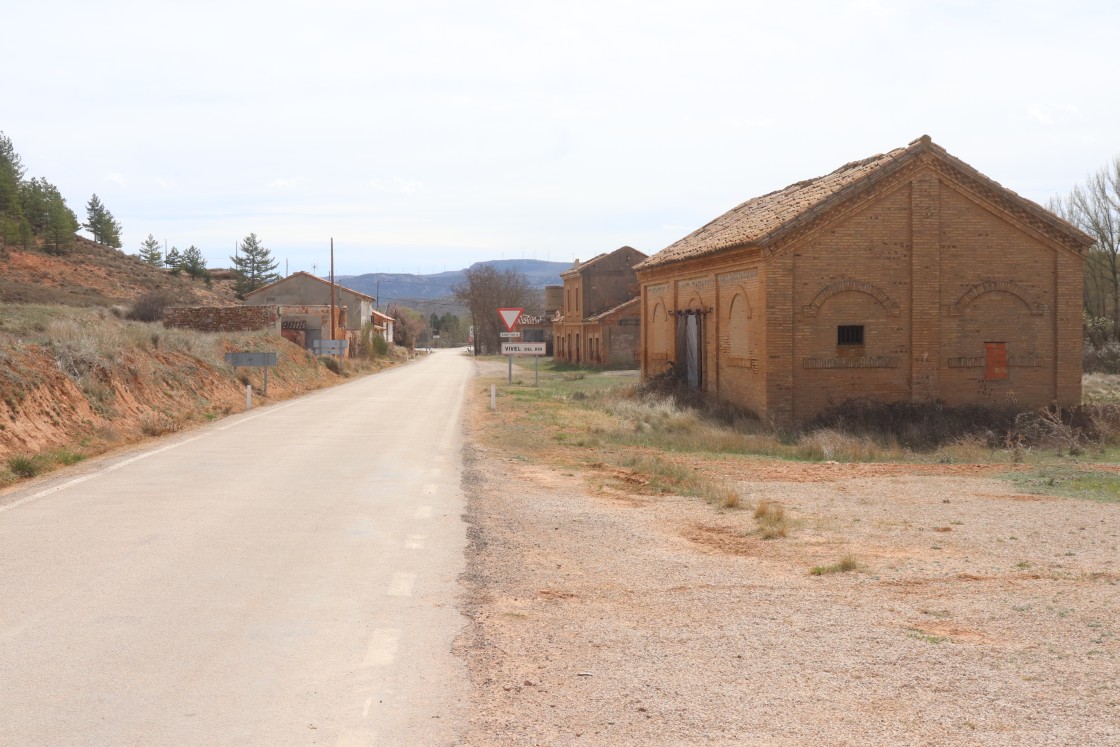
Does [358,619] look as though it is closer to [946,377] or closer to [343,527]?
[343,527]

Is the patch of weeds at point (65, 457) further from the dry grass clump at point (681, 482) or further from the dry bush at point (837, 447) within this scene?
the dry bush at point (837, 447)

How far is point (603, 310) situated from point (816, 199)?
140ft

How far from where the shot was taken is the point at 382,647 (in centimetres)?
622

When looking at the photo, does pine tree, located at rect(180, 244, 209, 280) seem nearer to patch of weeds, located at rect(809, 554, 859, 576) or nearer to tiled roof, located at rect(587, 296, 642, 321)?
tiled roof, located at rect(587, 296, 642, 321)

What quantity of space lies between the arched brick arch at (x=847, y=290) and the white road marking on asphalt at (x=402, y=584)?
17987 millimetres

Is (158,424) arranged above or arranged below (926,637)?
above

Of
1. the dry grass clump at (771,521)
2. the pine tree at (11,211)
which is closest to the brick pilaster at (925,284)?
the dry grass clump at (771,521)

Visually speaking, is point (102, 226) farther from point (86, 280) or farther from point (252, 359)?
point (252, 359)

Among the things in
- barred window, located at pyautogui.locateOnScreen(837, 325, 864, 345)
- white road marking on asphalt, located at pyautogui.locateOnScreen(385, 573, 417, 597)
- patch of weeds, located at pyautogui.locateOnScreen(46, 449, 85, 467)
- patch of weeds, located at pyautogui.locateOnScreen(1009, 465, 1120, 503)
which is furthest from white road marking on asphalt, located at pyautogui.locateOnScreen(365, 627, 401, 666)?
barred window, located at pyautogui.locateOnScreen(837, 325, 864, 345)

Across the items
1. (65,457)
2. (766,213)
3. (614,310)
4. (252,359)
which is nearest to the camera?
(65,457)

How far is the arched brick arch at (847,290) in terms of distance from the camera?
79.9 feet

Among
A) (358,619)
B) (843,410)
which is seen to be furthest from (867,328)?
(358,619)

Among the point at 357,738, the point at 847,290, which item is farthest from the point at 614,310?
the point at 357,738

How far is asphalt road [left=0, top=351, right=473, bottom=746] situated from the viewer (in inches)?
199
